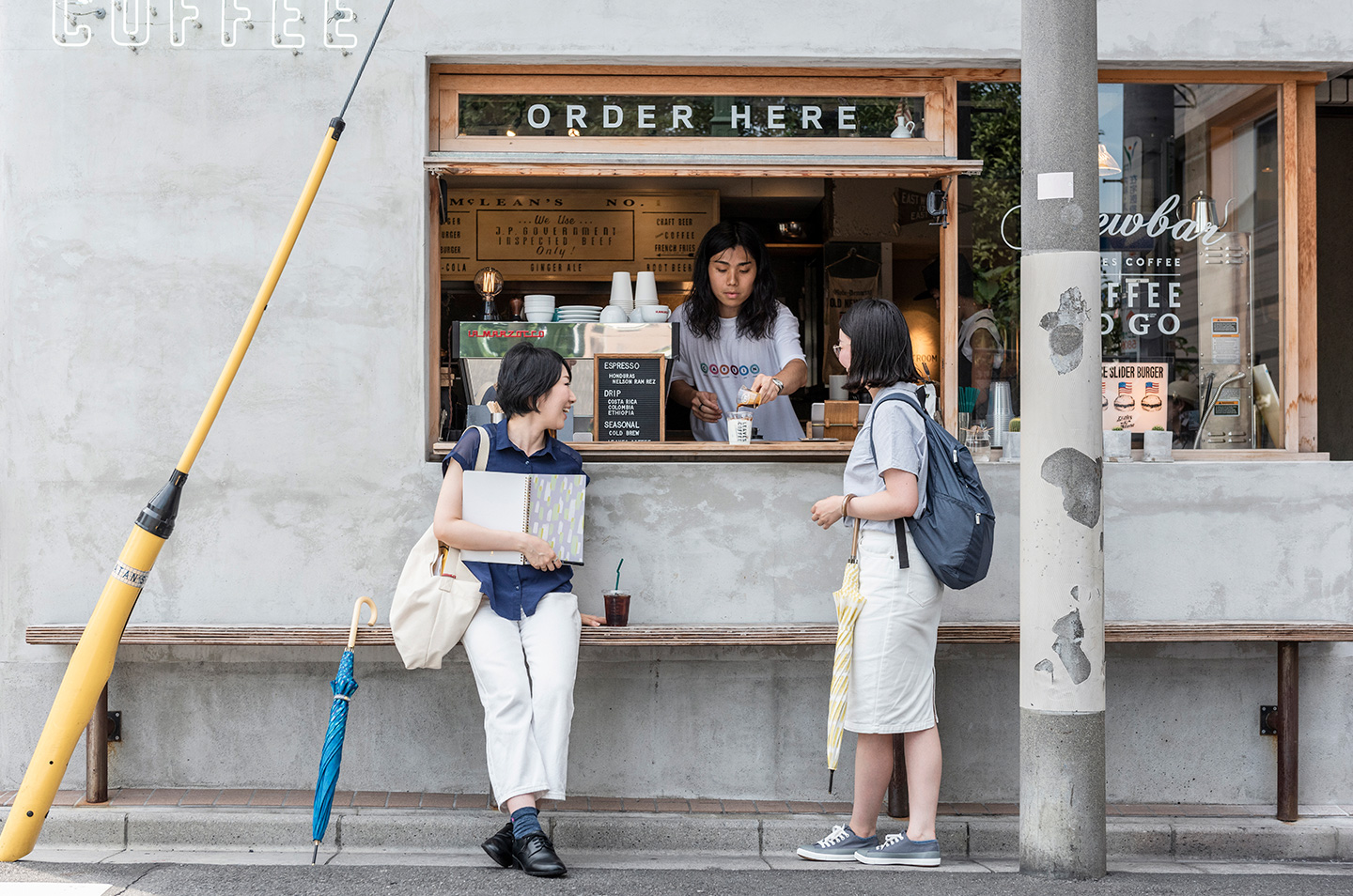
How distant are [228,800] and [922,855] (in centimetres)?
283

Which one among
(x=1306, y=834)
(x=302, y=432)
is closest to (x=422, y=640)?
(x=302, y=432)

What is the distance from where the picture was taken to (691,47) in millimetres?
5191

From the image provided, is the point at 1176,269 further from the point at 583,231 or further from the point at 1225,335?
the point at 583,231

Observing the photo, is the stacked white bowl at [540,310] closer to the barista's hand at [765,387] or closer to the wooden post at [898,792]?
the barista's hand at [765,387]

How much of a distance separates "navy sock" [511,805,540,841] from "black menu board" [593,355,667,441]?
1690 mm

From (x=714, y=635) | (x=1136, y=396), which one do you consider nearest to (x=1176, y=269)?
(x=1136, y=396)

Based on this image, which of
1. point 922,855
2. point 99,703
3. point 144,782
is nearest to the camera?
point 922,855

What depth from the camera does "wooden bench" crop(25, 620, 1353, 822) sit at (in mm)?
4773

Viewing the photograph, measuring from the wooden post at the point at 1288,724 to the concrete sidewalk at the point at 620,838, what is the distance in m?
0.11

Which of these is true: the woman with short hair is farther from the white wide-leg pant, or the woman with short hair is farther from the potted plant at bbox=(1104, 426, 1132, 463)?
the potted plant at bbox=(1104, 426, 1132, 463)

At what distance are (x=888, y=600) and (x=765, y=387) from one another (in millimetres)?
1357

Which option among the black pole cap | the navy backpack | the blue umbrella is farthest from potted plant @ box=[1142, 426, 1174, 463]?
the black pole cap

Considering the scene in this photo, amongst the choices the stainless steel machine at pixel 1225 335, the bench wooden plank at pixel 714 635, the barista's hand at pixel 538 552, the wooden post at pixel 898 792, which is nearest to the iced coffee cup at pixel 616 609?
the bench wooden plank at pixel 714 635

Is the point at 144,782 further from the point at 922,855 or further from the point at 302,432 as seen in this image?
the point at 922,855
